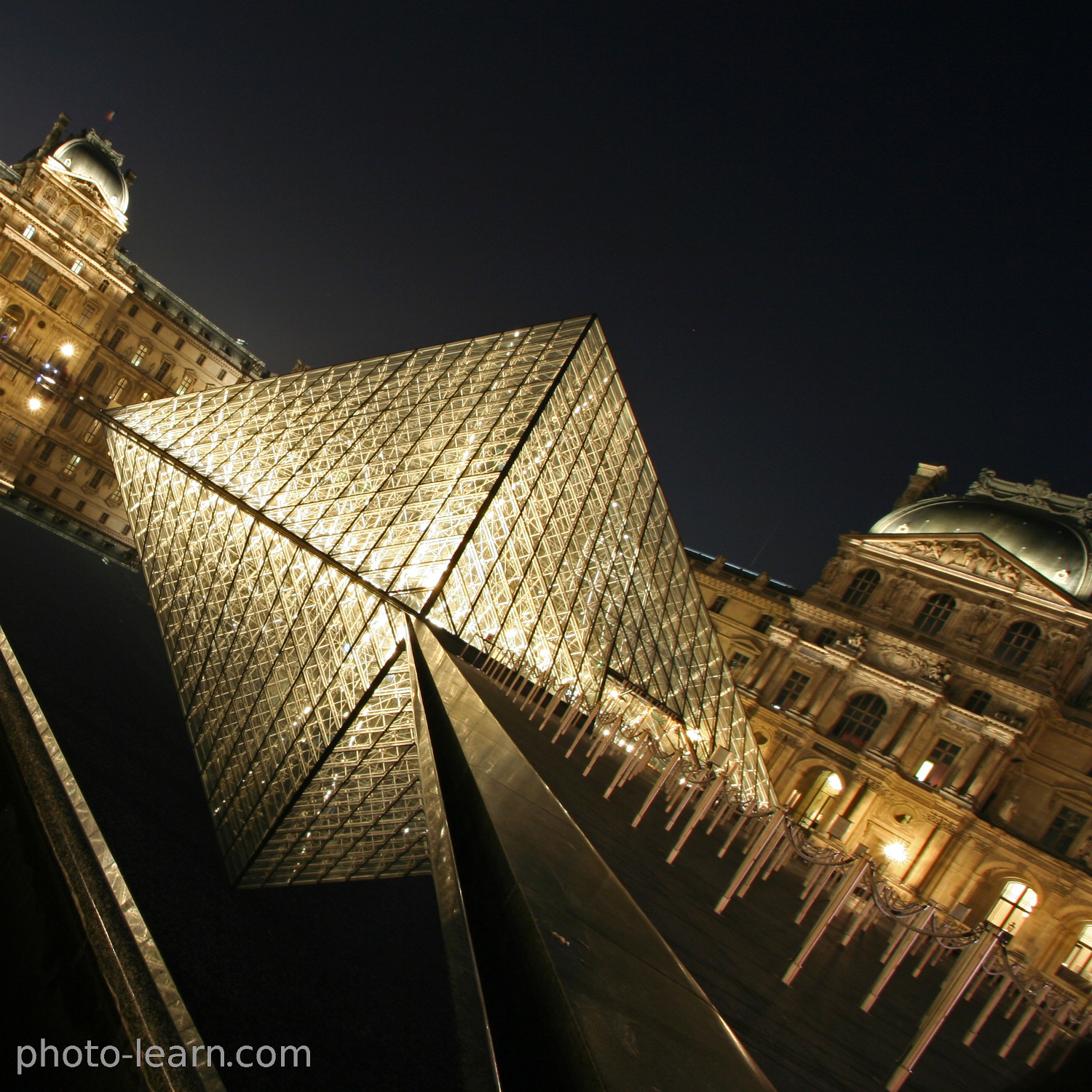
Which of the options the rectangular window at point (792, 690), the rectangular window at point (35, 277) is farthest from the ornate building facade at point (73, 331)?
the rectangular window at point (792, 690)

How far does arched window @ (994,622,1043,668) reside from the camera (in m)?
29.2

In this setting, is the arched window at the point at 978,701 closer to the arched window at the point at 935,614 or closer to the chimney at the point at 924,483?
the arched window at the point at 935,614

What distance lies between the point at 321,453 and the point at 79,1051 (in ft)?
44.5

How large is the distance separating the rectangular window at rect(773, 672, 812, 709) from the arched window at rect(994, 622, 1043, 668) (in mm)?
7170

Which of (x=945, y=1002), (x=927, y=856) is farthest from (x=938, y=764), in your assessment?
(x=945, y=1002)

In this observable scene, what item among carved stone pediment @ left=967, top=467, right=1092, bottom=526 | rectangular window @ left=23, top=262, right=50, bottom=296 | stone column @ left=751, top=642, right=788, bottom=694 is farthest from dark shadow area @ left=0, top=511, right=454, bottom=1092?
carved stone pediment @ left=967, top=467, right=1092, bottom=526

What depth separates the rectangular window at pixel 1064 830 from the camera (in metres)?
26.8

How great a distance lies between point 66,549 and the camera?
85.9ft

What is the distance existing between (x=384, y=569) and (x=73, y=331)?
36694mm

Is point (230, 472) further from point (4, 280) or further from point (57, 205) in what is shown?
point (57, 205)

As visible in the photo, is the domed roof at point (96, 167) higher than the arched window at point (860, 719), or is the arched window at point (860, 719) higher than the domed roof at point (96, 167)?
the domed roof at point (96, 167)

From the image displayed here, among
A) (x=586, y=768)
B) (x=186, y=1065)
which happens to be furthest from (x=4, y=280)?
(x=186, y=1065)

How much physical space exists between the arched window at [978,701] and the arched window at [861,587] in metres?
5.41

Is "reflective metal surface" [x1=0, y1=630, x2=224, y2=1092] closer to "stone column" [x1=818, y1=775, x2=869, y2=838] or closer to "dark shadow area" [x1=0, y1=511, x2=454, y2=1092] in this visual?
"dark shadow area" [x1=0, y1=511, x2=454, y2=1092]
